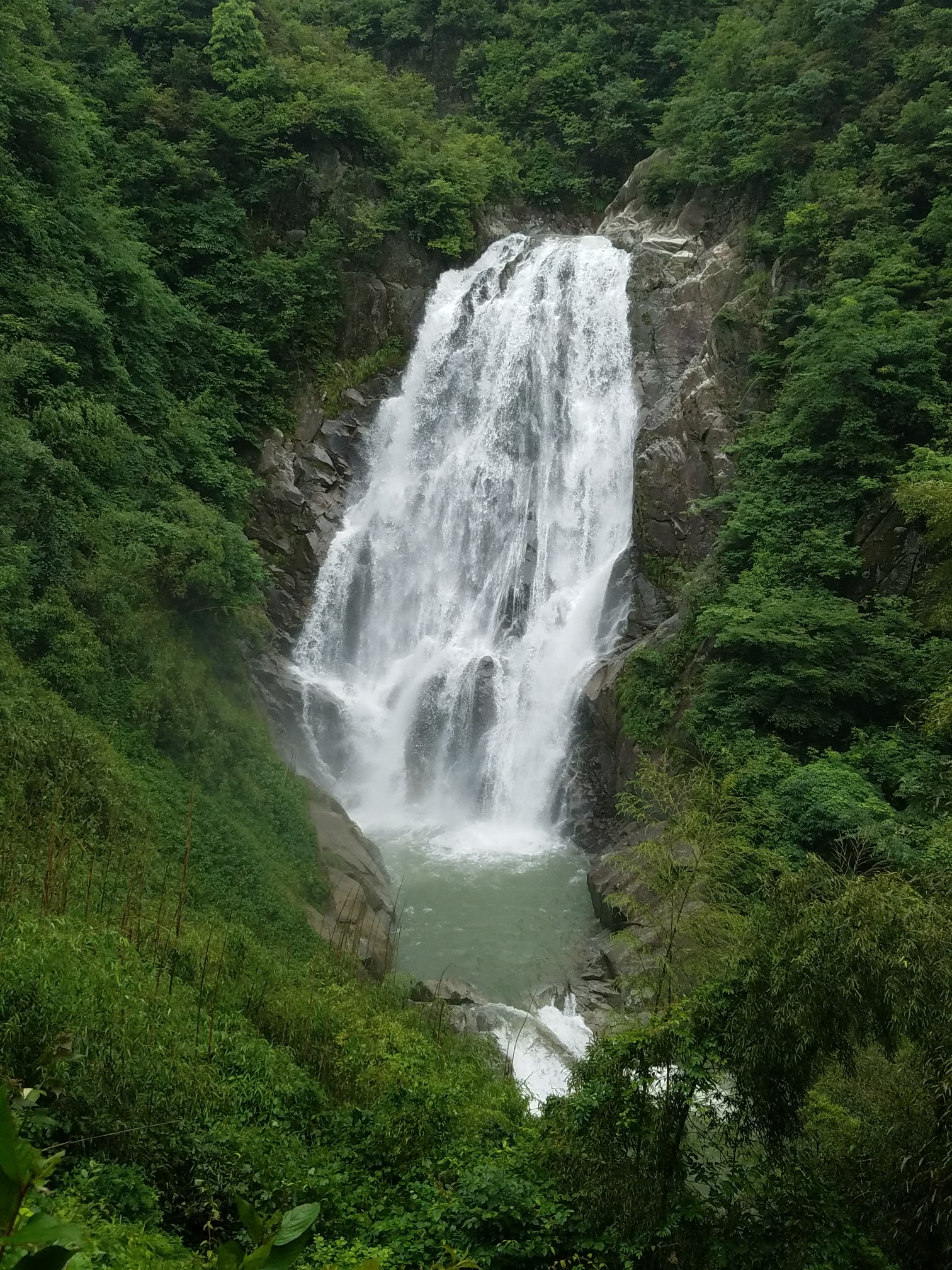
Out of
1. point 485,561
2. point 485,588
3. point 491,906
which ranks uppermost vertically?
point 485,561

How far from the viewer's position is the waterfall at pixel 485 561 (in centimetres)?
1820

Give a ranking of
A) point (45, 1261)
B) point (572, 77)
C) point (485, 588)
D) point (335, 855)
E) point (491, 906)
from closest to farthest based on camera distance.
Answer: point (45, 1261) < point (335, 855) < point (491, 906) < point (485, 588) < point (572, 77)

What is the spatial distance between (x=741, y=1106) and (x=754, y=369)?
58.4 ft

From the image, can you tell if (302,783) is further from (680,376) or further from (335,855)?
(680,376)

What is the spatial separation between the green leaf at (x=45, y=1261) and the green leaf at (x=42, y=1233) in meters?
0.04

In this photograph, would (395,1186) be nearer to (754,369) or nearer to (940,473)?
(940,473)

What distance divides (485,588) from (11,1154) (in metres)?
19.9

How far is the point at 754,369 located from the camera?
1916 centimetres

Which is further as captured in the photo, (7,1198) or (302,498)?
(302,498)

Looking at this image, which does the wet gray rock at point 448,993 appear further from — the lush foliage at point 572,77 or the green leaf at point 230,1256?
the lush foliage at point 572,77

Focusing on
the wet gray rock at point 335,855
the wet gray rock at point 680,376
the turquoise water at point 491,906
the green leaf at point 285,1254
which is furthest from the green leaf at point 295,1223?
the wet gray rock at point 680,376

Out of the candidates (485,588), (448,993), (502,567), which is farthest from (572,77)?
(448,993)

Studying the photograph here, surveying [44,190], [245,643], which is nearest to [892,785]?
[245,643]

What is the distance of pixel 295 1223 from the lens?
3.92 ft
